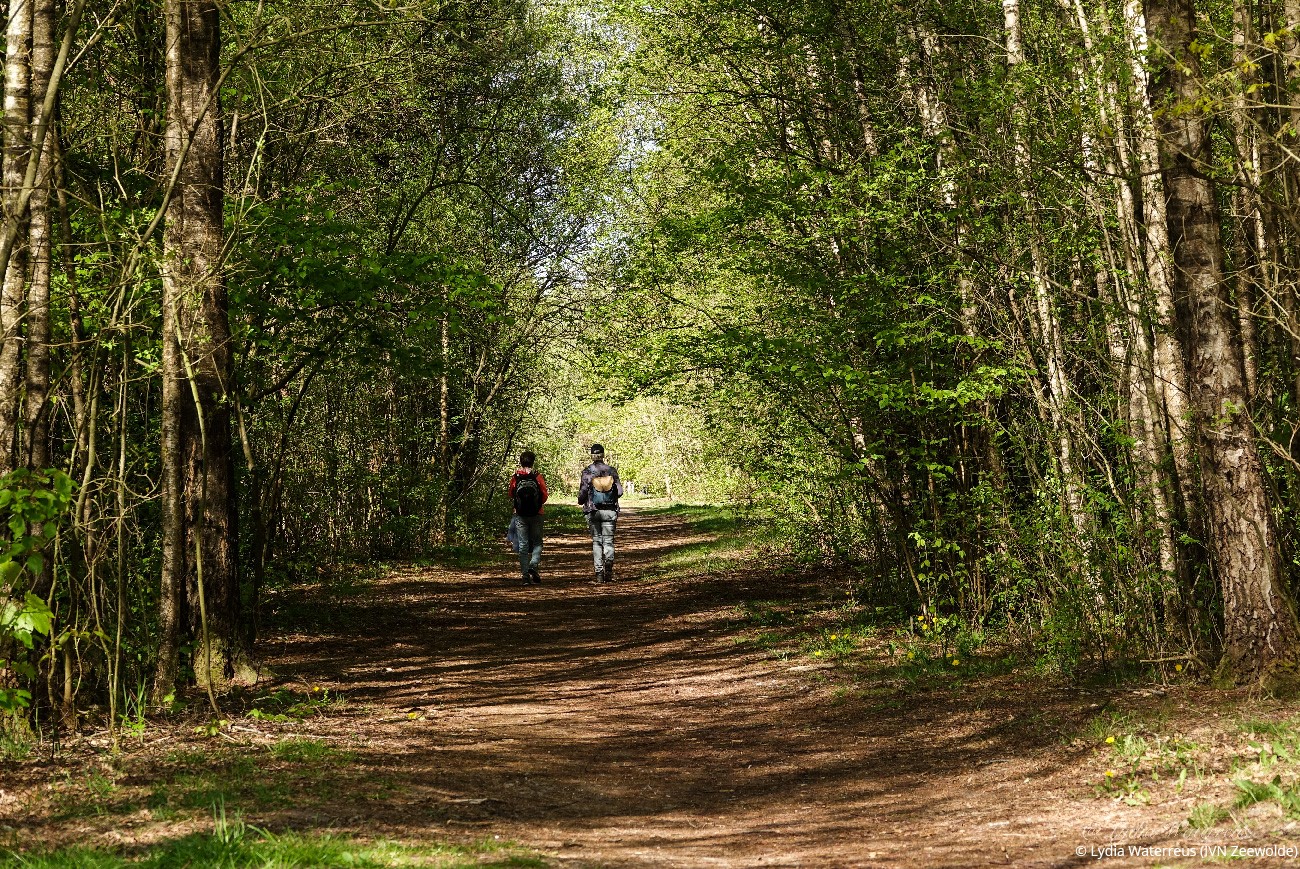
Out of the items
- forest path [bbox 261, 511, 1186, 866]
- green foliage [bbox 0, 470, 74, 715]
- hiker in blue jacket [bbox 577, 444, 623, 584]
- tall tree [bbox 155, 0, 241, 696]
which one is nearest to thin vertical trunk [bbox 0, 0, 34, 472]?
green foliage [bbox 0, 470, 74, 715]

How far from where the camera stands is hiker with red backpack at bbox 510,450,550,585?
643 inches

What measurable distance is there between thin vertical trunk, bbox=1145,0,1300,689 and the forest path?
4.87 feet

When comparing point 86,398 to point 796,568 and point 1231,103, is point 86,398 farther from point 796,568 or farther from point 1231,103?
point 796,568

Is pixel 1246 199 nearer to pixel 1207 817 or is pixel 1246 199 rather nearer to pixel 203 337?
pixel 1207 817

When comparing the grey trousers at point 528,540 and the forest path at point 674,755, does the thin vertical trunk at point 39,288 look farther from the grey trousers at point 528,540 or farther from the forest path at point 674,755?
the grey trousers at point 528,540

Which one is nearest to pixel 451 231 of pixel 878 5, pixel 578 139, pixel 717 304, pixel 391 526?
pixel 578 139

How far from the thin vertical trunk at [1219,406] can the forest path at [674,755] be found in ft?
4.87

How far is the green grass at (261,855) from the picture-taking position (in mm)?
4371

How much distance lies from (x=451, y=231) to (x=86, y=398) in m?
14.2

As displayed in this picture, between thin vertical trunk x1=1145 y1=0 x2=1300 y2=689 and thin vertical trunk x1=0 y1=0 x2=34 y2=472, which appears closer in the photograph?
thin vertical trunk x1=0 y1=0 x2=34 y2=472

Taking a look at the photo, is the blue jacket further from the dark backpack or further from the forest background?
the forest background

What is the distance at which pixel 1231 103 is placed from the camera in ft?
22.5

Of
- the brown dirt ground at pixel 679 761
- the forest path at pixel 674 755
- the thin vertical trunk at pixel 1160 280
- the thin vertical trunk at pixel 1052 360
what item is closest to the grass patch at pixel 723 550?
the forest path at pixel 674 755

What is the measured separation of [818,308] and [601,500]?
6.62 m
